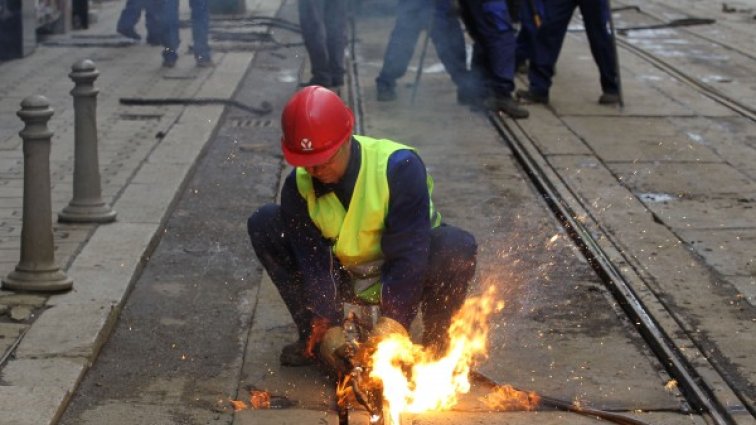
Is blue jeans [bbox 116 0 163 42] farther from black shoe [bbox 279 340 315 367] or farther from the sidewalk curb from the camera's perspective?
black shoe [bbox 279 340 315 367]

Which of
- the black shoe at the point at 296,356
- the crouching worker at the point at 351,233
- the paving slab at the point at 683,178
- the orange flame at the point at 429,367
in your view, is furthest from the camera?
the paving slab at the point at 683,178

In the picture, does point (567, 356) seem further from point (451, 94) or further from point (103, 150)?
point (451, 94)

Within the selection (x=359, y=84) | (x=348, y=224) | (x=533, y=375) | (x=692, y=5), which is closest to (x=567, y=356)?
(x=533, y=375)

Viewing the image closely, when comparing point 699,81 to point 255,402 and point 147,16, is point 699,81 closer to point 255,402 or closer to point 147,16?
point 147,16

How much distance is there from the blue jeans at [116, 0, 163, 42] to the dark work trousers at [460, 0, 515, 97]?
14.0ft

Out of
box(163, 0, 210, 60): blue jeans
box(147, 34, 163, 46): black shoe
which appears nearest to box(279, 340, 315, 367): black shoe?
box(163, 0, 210, 60): blue jeans

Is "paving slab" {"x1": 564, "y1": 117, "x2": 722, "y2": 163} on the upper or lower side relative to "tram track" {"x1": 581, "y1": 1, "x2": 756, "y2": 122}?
upper

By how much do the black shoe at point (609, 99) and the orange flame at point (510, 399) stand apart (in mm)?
6240

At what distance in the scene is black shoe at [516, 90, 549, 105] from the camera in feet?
36.4

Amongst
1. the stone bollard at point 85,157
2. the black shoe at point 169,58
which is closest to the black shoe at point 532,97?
the black shoe at point 169,58

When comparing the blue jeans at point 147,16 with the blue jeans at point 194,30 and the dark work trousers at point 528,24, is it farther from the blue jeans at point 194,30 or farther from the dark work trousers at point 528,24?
the dark work trousers at point 528,24

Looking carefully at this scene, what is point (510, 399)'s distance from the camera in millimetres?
5066

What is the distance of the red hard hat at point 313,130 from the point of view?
15.1 ft

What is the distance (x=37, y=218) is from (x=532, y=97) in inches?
231
